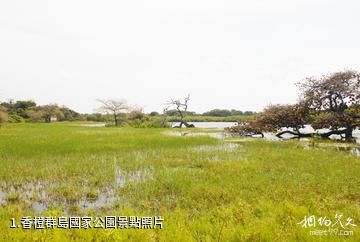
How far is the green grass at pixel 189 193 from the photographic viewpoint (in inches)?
180

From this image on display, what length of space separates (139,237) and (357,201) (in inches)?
198

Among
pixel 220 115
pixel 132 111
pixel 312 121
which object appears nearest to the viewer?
pixel 312 121

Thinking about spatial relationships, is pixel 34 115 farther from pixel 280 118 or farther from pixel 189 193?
pixel 189 193

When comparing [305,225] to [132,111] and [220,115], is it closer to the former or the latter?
[132,111]

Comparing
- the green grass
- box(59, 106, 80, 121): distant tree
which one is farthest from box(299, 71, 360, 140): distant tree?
box(59, 106, 80, 121): distant tree

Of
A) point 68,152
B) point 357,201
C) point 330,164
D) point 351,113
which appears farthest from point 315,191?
point 351,113

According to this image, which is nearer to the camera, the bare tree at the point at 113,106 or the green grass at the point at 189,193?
the green grass at the point at 189,193

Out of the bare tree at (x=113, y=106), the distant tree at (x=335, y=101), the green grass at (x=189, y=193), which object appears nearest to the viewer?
the green grass at (x=189, y=193)

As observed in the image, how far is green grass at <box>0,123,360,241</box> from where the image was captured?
180 inches

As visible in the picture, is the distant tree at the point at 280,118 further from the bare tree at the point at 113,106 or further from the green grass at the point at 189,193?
the bare tree at the point at 113,106

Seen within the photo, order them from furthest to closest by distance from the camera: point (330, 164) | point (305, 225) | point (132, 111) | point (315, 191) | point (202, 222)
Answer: point (132, 111)
point (330, 164)
point (315, 191)
point (202, 222)
point (305, 225)

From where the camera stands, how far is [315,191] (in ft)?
24.0

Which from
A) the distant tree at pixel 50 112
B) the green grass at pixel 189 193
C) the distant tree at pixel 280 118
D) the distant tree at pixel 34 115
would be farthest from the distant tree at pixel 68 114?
the green grass at pixel 189 193

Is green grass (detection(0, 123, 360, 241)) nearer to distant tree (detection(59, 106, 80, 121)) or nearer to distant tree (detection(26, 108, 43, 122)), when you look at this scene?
distant tree (detection(26, 108, 43, 122))
